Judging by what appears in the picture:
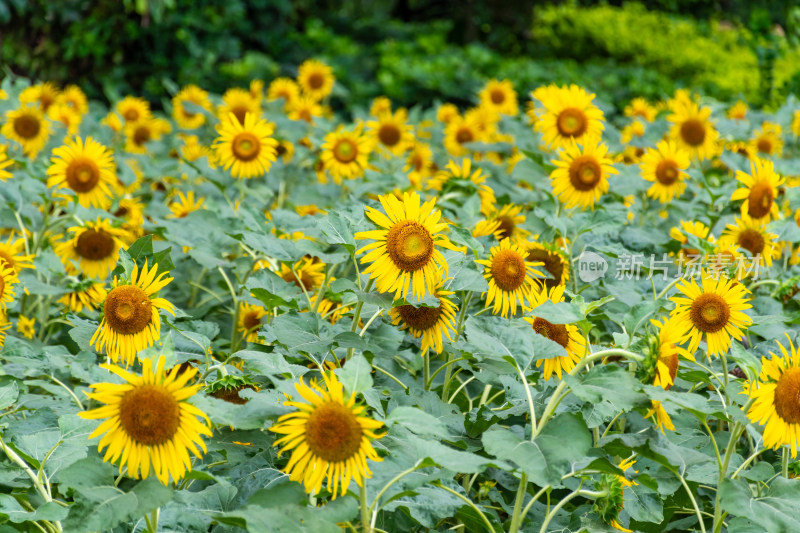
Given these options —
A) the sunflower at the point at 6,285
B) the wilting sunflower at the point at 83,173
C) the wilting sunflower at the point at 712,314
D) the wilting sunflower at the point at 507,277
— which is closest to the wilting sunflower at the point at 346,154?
the wilting sunflower at the point at 83,173

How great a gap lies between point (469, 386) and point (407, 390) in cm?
48

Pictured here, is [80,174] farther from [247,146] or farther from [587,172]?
[587,172]

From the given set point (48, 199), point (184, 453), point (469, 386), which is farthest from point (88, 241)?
point (184, 453)

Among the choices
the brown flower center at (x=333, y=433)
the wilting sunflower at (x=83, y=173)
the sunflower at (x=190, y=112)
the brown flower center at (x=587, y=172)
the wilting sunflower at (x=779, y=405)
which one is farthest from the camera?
the sunflower at (x=190, y=112)

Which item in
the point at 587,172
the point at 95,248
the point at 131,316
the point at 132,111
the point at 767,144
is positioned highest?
the point at 587,172

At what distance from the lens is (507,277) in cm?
200

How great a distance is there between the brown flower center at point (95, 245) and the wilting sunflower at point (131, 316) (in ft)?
2.80

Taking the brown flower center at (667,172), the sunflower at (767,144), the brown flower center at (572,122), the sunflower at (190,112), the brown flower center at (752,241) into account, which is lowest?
the sunflower at (190,112)

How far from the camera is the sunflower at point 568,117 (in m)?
2.98

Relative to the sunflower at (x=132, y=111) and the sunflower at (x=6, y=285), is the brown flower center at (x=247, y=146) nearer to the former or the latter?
the sunflower at (x=6, y=285)

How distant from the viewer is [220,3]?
7.11 m

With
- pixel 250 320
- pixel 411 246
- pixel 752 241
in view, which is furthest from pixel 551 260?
pixel 250 320

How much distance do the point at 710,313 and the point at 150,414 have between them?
1.23 m

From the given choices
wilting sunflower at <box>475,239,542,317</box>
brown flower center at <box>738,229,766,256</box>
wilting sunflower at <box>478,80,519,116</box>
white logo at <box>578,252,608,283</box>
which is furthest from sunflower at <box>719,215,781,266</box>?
wilting sunflower at <box>478,80,519,116</box>
